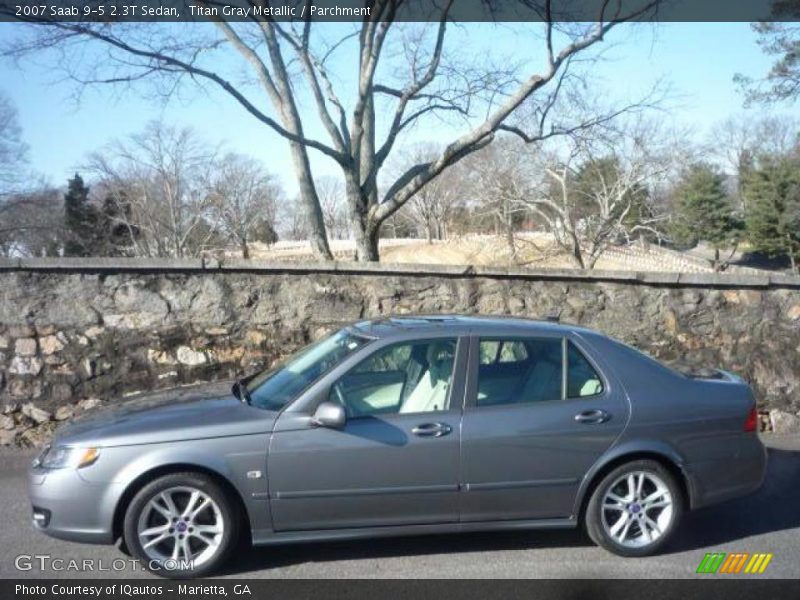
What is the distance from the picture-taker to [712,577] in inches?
172

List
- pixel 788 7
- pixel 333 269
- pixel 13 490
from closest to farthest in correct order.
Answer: pixel 13 490 < pixel 333 269 < pixel 788 7

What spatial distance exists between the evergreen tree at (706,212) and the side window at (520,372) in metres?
42.5

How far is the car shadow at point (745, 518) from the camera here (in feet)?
16.3

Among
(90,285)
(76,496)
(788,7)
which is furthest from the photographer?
(788,7)

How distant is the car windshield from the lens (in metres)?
4.59

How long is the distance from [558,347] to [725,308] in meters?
4.16

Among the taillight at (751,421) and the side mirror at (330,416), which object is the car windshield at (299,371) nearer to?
the side mirror at (330,416)

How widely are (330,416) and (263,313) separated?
3.62 metres

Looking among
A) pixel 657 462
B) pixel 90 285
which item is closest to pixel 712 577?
pixel 657 462

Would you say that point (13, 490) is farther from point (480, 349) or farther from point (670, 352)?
point (670, 352)

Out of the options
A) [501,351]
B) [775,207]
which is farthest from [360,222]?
[775,207]

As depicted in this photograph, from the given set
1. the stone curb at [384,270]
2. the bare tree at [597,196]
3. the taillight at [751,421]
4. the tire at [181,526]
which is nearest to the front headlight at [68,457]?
the tire at [181,526]

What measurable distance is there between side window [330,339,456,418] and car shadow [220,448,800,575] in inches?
34.2

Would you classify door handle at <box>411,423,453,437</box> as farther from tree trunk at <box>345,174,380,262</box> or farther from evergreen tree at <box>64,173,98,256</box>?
evergreen tree at <box>64,173,98,256</box>
